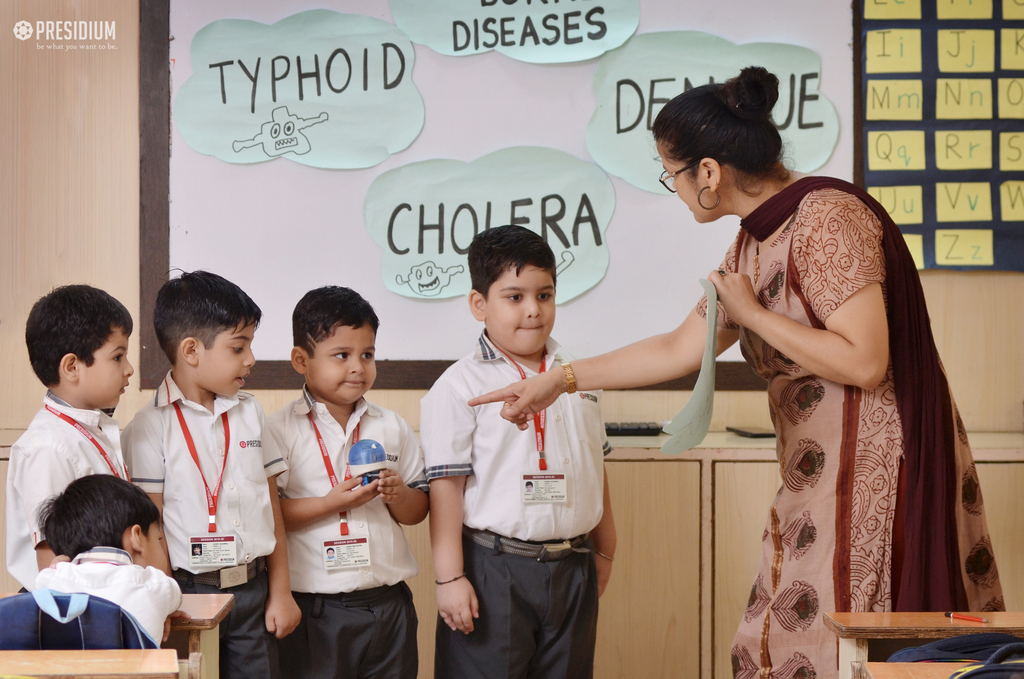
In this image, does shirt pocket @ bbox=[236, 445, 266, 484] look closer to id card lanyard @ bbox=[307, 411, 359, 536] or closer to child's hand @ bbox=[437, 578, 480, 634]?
id card lanyard @ bbox=[307, 411, 359, 536]

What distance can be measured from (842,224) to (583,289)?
4.56 feet

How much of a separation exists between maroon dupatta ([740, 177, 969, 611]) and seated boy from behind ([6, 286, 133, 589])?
1431 millimetres

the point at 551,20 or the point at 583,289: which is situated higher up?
the point at 551,20

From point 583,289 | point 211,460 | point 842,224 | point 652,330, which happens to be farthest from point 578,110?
point 211,460

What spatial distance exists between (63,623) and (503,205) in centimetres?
188

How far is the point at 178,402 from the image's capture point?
5.67ft

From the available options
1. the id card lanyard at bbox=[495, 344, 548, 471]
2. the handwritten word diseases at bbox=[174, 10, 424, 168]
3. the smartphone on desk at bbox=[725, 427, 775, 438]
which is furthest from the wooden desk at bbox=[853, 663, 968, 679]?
the handwritten word diseases at bbox=[174, 10, 424, 168]

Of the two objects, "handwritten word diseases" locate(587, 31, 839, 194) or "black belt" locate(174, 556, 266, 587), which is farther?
"handwritten word diseases" locate(587, 31, 839, 194)

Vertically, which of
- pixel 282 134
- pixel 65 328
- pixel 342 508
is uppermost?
pixel 282 134

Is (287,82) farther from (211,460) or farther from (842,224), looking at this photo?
(842,224)

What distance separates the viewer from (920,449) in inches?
54.2

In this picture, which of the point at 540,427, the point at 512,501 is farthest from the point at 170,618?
the point at 540,427

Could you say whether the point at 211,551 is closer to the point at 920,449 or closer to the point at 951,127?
the point at 920,449

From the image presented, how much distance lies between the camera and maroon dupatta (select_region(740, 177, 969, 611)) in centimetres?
138
